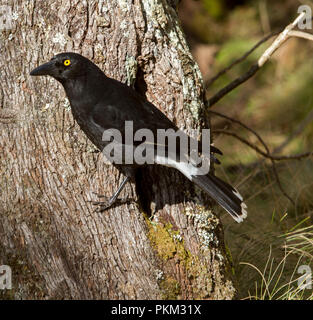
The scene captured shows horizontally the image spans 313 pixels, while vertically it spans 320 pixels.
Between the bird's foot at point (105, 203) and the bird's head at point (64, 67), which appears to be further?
the bird's foot at point (105, 203)

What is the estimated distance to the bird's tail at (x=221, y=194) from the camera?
3312 mm

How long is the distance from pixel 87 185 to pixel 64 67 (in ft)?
2.58

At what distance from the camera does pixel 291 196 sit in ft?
16.8

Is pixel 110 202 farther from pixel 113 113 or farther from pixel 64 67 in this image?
pixel 64 67

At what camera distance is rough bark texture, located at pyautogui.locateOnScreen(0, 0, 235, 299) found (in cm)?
324

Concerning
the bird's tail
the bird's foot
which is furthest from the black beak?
the bird's tail

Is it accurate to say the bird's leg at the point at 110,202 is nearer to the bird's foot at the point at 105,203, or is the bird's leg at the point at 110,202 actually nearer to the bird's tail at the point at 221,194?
the bird's foot at the point at 105,203

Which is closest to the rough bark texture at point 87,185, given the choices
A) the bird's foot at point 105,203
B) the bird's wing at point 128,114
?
the bird's foot at point 105,203

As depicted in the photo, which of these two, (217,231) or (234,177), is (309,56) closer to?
(234,177)

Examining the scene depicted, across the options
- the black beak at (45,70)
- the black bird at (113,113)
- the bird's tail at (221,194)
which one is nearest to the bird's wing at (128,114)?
the black bird at (113,113)

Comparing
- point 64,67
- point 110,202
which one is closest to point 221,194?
point 110,202

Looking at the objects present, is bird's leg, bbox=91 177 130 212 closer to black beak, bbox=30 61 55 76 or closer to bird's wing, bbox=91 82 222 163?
bird's wing, bbox=91 82 222 163

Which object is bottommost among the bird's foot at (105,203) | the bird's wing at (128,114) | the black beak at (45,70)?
the bird's foot at (105,203)

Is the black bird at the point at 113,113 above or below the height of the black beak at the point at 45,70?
below
